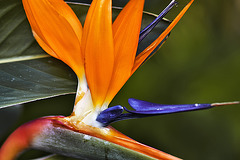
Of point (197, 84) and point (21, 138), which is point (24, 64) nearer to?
point (21, 138)

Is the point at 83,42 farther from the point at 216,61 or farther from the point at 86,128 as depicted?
the point at 216,61

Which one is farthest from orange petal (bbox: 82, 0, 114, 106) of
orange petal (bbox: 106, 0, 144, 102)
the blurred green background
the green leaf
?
the blurred green background

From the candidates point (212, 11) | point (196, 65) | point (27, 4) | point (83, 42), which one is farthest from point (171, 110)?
point (212, 11)

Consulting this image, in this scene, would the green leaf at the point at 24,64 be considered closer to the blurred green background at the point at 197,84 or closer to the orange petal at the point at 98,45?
the orange petal at the point at 98,45

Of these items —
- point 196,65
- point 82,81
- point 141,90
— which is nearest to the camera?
point 82,81

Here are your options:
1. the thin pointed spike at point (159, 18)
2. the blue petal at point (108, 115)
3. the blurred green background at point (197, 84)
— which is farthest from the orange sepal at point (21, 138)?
the blurred green background at point (197, 84)

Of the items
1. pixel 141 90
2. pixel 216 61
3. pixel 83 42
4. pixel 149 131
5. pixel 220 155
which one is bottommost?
pixel 220 155

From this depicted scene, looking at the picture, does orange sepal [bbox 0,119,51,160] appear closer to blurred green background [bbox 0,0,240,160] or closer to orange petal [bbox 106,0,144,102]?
orange petal [bbox 106,0,144,102]
